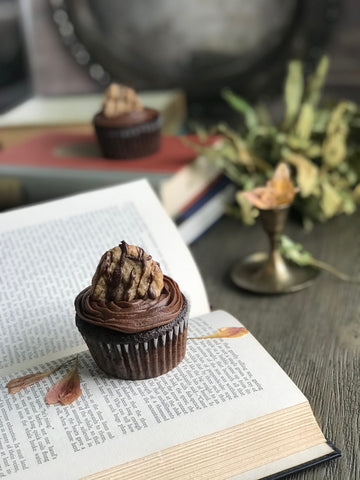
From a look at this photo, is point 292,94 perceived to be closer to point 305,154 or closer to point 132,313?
point 305,154

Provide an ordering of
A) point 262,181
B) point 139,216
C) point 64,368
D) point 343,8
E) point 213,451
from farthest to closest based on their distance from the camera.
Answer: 1. point 343,8
2. point 262,181
3. point 139,216
4. point 64,368
5. point 213,451

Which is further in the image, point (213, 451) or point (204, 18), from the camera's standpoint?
point (204, 18)

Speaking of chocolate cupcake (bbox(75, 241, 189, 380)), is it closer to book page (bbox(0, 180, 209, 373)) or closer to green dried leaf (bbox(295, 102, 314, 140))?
book page (bbox(0, 180, 209, 373))

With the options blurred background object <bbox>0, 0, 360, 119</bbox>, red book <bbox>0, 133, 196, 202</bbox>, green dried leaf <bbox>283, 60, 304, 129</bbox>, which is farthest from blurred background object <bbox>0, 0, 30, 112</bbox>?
green dried leaf <bbox>283, 60, 304, 129</bbox>

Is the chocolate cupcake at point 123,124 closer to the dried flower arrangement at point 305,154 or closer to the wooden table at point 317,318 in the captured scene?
the dried flower arrangement at point 305,154

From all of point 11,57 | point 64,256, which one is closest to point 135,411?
point 64,256

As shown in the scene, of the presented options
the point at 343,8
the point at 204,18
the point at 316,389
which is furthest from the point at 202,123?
the point at 316,389

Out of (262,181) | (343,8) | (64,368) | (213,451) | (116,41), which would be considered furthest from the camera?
(116,41)

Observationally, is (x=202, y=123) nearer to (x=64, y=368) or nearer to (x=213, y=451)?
(x=64, y=368)
